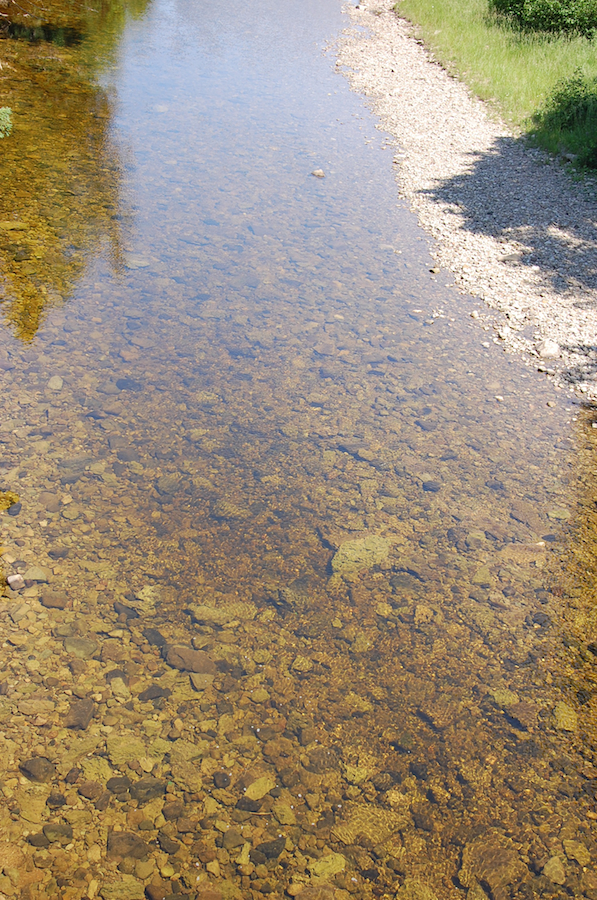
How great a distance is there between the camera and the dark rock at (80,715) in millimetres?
3910

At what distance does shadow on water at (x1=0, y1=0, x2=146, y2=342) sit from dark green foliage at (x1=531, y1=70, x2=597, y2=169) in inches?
347

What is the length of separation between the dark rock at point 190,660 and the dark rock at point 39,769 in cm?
95

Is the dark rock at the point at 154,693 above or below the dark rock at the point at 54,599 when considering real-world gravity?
below

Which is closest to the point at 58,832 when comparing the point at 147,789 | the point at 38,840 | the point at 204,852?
the point at 38,840

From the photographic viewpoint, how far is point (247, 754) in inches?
154

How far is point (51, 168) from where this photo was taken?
10.3 m

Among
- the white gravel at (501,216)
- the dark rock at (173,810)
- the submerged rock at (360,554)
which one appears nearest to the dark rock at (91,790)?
the dark rock at (173,810)

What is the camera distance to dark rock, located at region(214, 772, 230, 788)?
3.75 m

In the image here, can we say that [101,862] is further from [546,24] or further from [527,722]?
[546,24]

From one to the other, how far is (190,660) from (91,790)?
1.02 m

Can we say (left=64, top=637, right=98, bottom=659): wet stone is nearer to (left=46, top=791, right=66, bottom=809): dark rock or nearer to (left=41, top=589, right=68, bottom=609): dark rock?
(left=41, top=589, right=68, bottom=609): dark rock

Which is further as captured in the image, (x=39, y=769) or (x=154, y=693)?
(x=154, y=693)

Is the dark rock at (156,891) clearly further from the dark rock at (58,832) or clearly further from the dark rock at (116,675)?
the dark rock at (116,675)

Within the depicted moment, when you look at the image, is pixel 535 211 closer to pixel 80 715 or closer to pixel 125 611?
pixel 125 611
